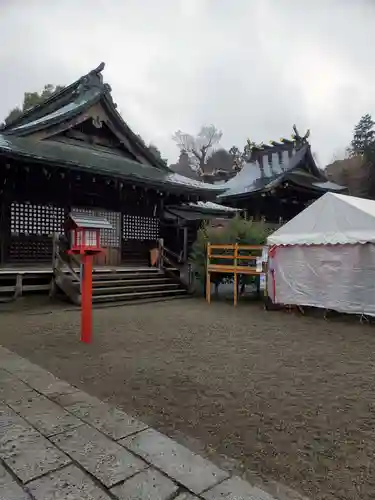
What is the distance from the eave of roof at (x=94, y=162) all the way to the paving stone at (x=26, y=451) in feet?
24.1

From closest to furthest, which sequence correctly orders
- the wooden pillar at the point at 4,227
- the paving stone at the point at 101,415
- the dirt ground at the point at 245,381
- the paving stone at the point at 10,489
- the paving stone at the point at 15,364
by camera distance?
the paving stone at the point at 10,489
the dirt ground at the point at 245,381
the paving stone at the point at 101,415
the paving stone at the point at 15,364
the wooden pillar at the point at 4,227

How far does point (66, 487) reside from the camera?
6.88ft

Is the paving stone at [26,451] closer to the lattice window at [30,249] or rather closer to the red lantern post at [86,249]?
the red lantern post at [86,249]

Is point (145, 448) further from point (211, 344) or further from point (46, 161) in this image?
point (46, 161)

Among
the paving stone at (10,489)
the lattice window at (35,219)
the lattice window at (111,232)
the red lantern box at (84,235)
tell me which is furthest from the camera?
the lattice window at (111,232)

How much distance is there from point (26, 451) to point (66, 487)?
1.77 feet

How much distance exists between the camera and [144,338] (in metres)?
5.95

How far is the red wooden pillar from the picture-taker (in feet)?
18.3

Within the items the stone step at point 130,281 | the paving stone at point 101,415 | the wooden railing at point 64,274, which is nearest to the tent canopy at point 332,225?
the stone step at point 130,281

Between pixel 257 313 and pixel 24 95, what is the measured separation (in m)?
25.9

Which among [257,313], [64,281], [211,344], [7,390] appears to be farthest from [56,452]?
[64,281]

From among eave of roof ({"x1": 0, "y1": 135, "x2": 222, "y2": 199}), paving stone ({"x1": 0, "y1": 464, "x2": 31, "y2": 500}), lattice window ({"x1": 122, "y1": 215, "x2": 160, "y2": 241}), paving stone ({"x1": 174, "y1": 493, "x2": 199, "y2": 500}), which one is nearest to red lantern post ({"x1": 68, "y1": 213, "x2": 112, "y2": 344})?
paving stone ({"x1": 0, "y1": 464, "x2": 31, "y2": 500})

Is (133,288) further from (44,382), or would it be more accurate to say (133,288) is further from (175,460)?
(175,460)

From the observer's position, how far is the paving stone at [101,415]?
2789 millimetres
